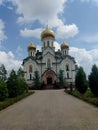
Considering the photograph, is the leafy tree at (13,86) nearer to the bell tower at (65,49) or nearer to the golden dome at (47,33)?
the golden dome at (47,33)

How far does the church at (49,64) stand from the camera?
57406 millimetres

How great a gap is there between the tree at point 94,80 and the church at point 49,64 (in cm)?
2941

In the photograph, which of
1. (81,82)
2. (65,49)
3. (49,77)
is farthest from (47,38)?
(81,82)

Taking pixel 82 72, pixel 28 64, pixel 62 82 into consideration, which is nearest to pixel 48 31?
Answer: pixel 28 64

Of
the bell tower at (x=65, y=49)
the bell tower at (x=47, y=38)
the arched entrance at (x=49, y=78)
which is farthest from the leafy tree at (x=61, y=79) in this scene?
the bell tower at (x=47, y=38)

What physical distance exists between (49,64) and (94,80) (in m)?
32.6

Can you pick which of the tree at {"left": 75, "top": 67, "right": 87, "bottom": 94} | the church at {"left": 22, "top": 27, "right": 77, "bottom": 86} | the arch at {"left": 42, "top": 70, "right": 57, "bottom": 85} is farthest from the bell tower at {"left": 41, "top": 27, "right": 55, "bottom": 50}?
the tree at {"left": 75, "top": 67, "right": 87, "bottom": 94}

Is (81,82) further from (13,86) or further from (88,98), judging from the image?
(88,98)

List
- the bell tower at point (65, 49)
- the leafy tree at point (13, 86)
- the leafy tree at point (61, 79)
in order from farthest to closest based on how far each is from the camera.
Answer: the bell tower at point (65, 49) < the leafy tree at point (61, 79) < the leafy tree at point (13, 86)

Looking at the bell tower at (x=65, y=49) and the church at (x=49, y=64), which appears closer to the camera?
the church at (x=49, y=64)

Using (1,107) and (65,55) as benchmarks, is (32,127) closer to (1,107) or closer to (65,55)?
(1,107)

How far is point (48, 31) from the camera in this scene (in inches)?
2362

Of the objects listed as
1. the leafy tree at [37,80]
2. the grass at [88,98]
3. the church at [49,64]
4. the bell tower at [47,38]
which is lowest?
the grass at [88,98]

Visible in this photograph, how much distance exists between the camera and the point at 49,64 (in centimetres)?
5900
